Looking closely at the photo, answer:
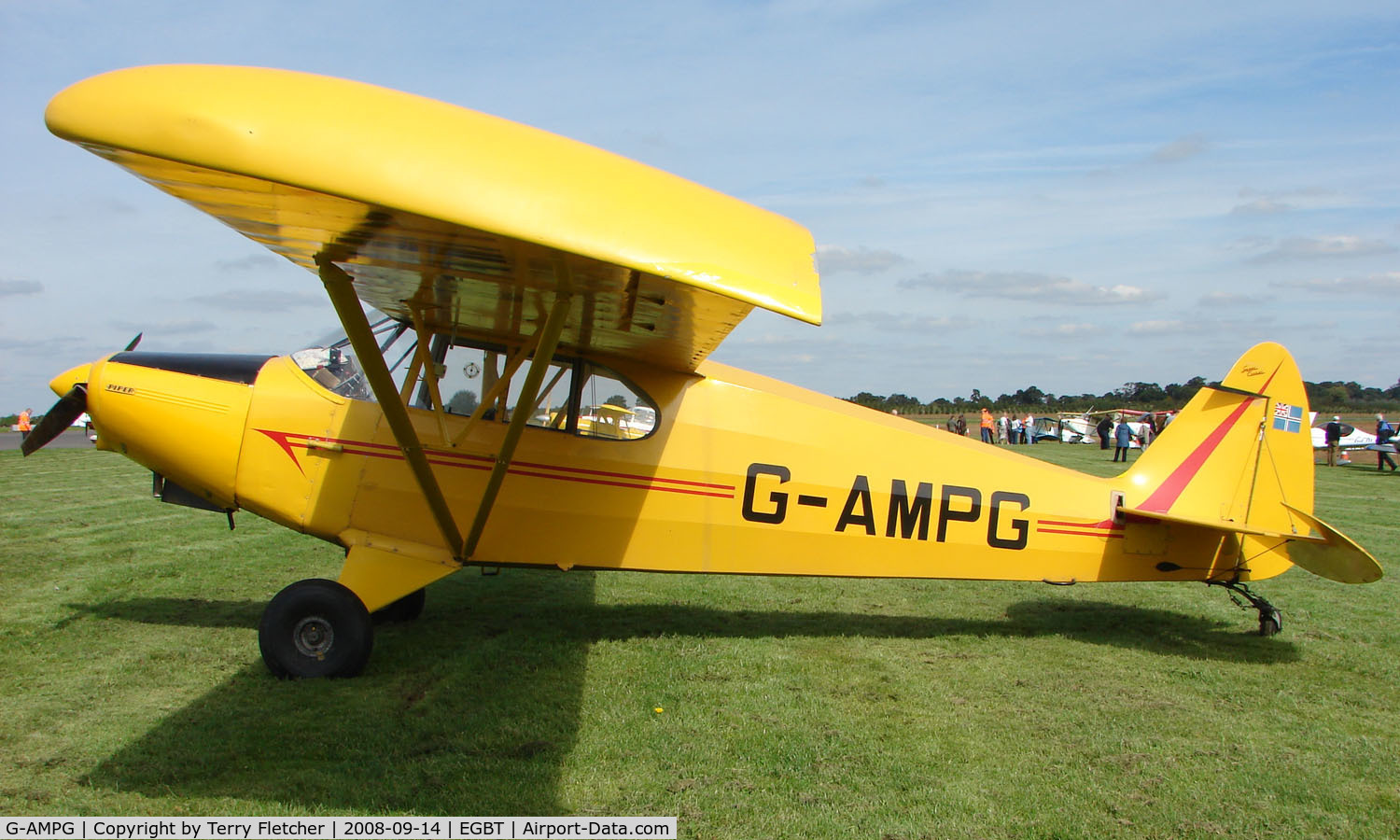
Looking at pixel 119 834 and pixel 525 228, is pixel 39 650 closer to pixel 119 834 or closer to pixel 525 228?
pixel 119 834

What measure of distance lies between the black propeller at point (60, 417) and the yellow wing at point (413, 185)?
292 centimetres

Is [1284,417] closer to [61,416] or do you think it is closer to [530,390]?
[530,390]

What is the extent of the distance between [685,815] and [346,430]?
133 inches

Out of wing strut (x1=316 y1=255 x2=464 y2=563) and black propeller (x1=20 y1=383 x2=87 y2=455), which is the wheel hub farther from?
black propeller (x1=20 y1=383 x2=87 y2=455)

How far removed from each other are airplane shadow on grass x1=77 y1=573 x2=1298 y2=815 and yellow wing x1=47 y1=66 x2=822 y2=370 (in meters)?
2.28

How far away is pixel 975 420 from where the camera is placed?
66.6 meters

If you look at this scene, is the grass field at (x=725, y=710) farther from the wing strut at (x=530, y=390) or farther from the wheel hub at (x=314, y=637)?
the wing strut at (x=530, y=390)

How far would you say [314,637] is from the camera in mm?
5066

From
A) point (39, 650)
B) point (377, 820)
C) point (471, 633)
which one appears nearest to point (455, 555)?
point (471, 633)

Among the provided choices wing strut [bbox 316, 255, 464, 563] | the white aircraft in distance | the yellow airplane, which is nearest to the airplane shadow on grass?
the yellow airplane

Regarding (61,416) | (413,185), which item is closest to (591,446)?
(413,185)

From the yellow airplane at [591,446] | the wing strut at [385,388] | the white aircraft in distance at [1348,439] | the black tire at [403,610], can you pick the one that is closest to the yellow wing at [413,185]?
the yellow airplane at [591,446]

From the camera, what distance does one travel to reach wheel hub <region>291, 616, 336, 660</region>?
502cm

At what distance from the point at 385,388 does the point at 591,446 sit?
1.52 meters
